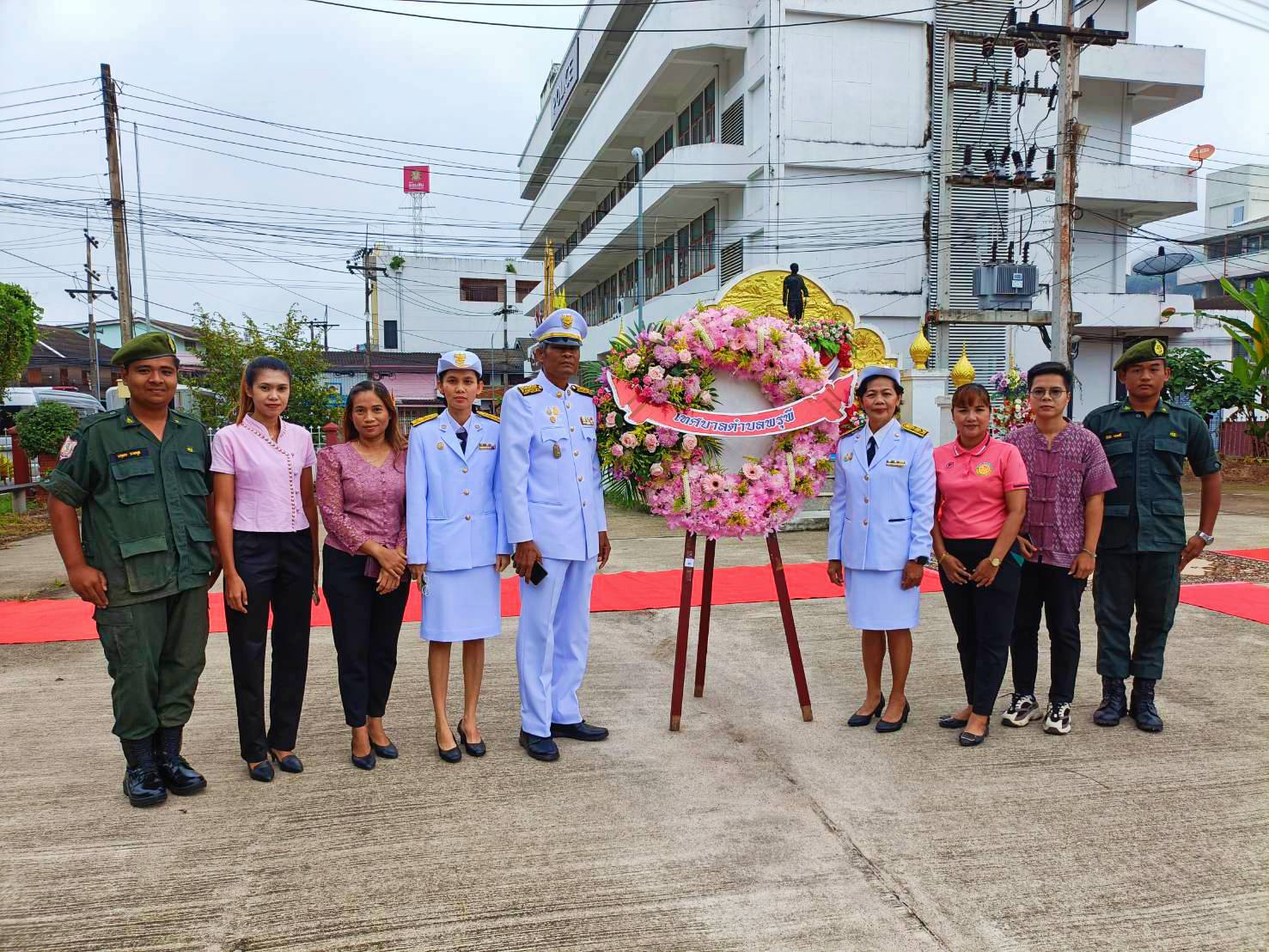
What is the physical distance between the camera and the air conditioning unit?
19000mm

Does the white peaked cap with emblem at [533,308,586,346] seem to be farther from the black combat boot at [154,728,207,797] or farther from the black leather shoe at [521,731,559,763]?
the black combat boot at [154,728,207,797]

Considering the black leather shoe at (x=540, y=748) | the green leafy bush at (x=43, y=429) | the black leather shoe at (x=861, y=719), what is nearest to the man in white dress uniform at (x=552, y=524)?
the black leather shoe at (x=540, y=748)

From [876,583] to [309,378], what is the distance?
23.6 m

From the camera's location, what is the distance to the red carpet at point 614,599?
6539 millimetres

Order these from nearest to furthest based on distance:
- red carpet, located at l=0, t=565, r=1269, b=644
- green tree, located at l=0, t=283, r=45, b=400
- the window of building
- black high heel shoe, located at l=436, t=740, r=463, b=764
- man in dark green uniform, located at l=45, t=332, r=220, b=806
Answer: man in dark green uniform, located at l=45, t=332, r=220, b=806 → black high heel shoe, located at l=436, t=740, r=463, b=764 → red carpet, located at l=0, t=565, r=1269, b=644 → green tree, located at l=0, t=283, r=45, b=400 → the window of building

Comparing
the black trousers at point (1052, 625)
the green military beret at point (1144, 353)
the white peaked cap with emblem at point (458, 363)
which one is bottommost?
the black trousers at point (1052, 625)

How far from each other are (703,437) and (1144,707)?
2.52m

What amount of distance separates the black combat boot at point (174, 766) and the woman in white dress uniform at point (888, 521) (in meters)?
2.97

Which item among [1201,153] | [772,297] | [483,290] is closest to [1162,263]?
[1201,153]

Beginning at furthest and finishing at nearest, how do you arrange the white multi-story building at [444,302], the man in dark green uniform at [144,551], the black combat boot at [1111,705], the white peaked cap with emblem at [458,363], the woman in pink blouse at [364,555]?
the white multi-story building at [444,302] → the black combat boot at [1111,705] → the white peaked cap with emblem at [458,363] → the woman in pink blouse at [364,555] → the man in dark green uniform at [144,551]

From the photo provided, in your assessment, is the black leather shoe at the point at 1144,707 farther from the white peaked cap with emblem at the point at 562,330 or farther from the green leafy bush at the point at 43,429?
the green leafy bush at the point at 43,429

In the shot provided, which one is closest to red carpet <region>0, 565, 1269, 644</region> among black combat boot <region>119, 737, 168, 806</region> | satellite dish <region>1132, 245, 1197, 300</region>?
black combat boot <region>119, 737, 168, 806</region>

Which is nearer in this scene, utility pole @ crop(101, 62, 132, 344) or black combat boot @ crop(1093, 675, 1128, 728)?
black combat boot @ crop(1093, 675, 1128, 728)

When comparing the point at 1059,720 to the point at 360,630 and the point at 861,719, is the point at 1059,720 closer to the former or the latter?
the point at 861,719
